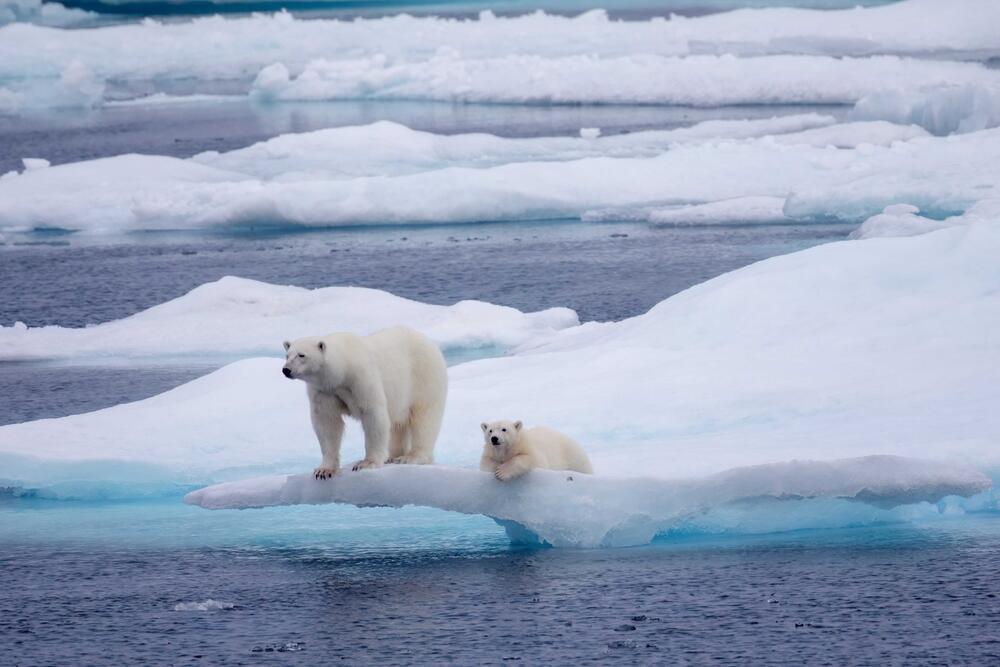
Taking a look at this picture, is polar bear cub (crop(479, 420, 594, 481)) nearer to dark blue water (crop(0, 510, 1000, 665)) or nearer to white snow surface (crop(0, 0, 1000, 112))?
dark blue water (crop(0, 510, 1000, 665))

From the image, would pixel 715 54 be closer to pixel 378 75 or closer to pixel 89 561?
pixel 378 75

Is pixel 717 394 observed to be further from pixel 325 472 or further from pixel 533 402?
pixel 325 472

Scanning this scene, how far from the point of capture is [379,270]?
60.0 ft

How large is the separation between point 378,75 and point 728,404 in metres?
31.3

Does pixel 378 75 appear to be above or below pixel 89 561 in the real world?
above

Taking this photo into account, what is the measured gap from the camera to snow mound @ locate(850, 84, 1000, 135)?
76.9ft

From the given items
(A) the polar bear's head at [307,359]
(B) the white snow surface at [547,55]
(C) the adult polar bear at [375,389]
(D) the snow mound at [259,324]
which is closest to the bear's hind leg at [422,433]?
(C) the adult polar bear at [375,389]

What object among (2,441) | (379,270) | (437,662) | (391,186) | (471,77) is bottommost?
(437,662)

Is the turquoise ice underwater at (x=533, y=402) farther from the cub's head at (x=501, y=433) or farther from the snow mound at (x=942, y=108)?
the cub's head at (x=501, y=433)

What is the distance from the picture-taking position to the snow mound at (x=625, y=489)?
700 cm

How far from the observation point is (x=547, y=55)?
40.1m

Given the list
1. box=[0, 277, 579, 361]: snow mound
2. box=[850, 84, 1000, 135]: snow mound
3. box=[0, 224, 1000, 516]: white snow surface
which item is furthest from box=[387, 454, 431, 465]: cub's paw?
box=[850, 84, 1000, 135]: snow mound

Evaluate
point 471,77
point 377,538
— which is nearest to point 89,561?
point 377,538

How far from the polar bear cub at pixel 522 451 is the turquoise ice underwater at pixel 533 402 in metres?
0.14
